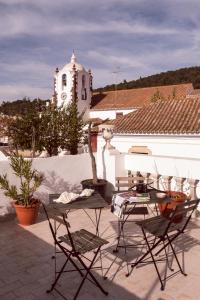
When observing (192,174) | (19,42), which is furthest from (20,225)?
(19,42)

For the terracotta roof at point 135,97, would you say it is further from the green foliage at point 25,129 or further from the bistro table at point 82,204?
the bistro table at point 82,204

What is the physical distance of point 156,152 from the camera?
15.2 meters

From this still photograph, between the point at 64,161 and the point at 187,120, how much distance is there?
778cm

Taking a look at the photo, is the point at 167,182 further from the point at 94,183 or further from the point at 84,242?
the point at 84,242

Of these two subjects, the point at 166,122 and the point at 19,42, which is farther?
the point at 19,42

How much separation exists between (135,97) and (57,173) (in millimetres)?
31998

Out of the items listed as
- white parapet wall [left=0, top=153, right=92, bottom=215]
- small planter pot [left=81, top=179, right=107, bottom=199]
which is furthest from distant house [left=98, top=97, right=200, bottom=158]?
small planter pot [left=81, top=179, right=107, bottom=199]

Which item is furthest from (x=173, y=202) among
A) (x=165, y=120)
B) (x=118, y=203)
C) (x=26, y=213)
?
(x=165, y=120)

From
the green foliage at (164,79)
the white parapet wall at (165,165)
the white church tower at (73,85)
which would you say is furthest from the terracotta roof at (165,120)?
the green foliage at (164,79)

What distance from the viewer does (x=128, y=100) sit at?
129ft

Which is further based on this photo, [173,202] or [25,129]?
[25,129]

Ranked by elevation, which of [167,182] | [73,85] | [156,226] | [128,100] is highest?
[73,85]

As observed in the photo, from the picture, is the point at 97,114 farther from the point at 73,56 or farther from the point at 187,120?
the point at 187,120

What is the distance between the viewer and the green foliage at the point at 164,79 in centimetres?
6284
